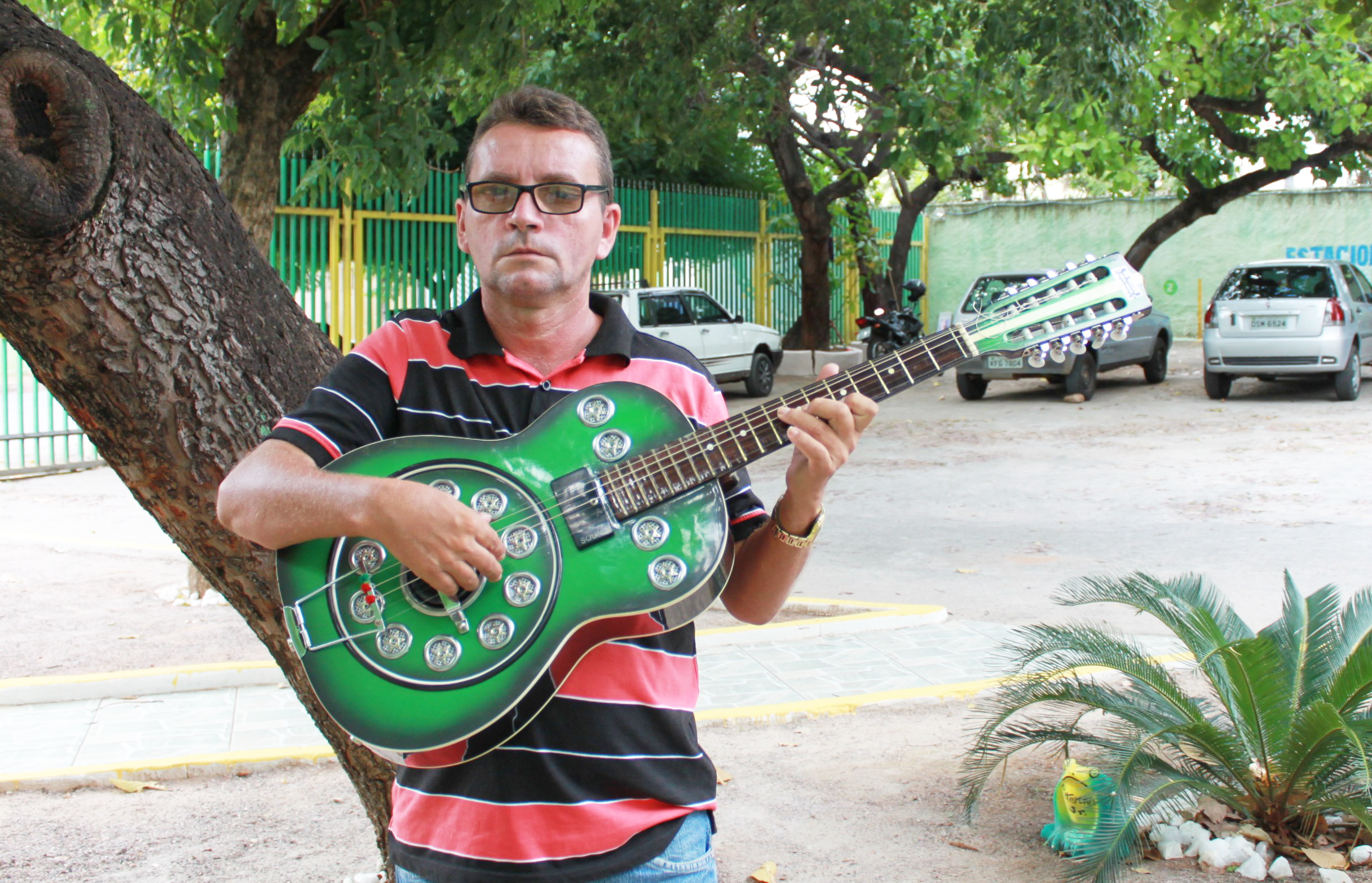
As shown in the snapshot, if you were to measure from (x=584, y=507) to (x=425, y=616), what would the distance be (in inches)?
12.2

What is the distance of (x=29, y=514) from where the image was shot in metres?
10.3

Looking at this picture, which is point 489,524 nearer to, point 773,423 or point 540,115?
point 773,423

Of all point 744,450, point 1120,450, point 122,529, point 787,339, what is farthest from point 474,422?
point 787,339

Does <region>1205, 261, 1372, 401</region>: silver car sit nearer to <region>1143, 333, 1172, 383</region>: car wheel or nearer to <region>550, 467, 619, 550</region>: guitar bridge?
<region>1143, 333, 1172, 383</region>: car wheel

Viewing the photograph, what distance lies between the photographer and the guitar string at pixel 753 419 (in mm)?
1962

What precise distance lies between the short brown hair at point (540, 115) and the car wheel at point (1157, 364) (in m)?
17.9

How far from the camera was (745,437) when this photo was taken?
204 centimetres

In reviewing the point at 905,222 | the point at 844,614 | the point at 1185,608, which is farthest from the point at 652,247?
the point at 1185,608

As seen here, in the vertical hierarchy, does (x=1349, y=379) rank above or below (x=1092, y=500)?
above

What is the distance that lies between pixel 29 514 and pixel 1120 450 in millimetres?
10429

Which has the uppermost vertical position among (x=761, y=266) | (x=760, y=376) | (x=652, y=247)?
(x=652, y=247)

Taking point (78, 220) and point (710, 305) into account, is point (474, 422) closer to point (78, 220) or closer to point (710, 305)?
point (78, 220)

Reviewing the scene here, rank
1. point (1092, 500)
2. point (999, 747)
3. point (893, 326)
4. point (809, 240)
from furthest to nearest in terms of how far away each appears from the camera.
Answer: point (809, 240), point (893, 326), point (1092, 500), point (999, 747)

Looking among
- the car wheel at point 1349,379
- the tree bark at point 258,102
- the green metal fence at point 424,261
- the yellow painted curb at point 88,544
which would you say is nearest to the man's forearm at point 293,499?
the tree bark at point 258,102
